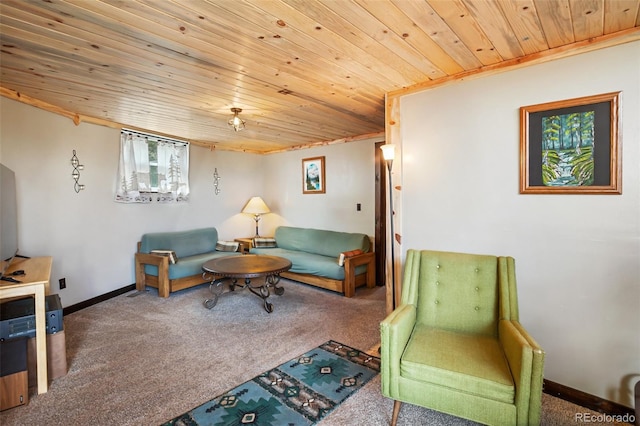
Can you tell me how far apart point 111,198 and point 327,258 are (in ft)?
9.90

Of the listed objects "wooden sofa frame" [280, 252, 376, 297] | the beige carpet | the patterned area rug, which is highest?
"wooden sofa frame" [280, 252, 376, 297]

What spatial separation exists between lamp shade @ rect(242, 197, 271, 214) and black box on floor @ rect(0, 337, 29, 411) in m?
3.97

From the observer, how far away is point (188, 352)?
2613mm

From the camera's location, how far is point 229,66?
2186mm

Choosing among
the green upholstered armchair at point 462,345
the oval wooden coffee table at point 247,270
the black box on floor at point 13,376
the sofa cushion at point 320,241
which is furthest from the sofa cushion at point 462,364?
the sofa cushion at point 320,241

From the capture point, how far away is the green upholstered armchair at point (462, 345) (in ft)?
4.83

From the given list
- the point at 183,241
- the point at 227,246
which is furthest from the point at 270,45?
the point at 227,246

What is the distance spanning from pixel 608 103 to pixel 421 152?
3.75 feet

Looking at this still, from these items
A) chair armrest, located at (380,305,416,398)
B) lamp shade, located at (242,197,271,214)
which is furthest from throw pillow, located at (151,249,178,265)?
chair armrest, located at (380,305,416,398)

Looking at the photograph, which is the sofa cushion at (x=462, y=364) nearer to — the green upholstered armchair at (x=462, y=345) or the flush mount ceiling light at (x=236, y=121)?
the green upholstered armchair at (x=462, y=345)

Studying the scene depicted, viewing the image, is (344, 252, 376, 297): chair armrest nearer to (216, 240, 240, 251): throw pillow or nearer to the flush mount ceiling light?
(216, 240, 240, 251): throw pillow

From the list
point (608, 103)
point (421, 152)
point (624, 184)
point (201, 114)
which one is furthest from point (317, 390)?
point (201, 114)

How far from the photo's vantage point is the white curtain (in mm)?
4164

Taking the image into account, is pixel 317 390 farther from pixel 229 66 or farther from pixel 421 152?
pixel 229 66
